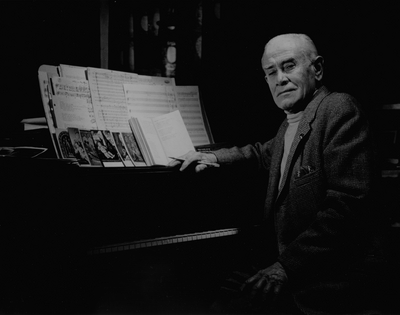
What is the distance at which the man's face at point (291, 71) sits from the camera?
215 cm

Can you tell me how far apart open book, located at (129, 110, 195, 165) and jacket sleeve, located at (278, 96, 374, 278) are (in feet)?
2.63

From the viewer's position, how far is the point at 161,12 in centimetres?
308

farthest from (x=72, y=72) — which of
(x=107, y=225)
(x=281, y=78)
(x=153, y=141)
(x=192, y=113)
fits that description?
(x=281, y=78)

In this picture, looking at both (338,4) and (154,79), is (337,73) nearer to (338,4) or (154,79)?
(338,4)

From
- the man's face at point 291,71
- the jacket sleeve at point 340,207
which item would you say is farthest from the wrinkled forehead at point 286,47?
the jacket sleeve at point 340,207

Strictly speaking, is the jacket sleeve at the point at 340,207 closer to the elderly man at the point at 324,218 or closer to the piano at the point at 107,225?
the elderly man at the point at 324,218

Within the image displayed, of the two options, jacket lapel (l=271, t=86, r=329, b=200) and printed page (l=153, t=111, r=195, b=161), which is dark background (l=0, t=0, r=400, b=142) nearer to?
printed page (l=153, t=111, r=195, b=161)

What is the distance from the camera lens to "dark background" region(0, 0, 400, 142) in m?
2.88

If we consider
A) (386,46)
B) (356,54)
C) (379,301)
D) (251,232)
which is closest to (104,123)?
(251,232)

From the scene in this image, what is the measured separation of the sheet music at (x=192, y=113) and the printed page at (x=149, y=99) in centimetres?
5

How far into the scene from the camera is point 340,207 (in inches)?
69.6

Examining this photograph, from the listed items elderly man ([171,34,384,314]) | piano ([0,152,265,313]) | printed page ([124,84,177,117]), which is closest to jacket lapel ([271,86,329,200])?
elderly man ([171,34,384,314])

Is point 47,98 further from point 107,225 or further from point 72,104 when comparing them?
point 107,225

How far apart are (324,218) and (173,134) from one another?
953mm
